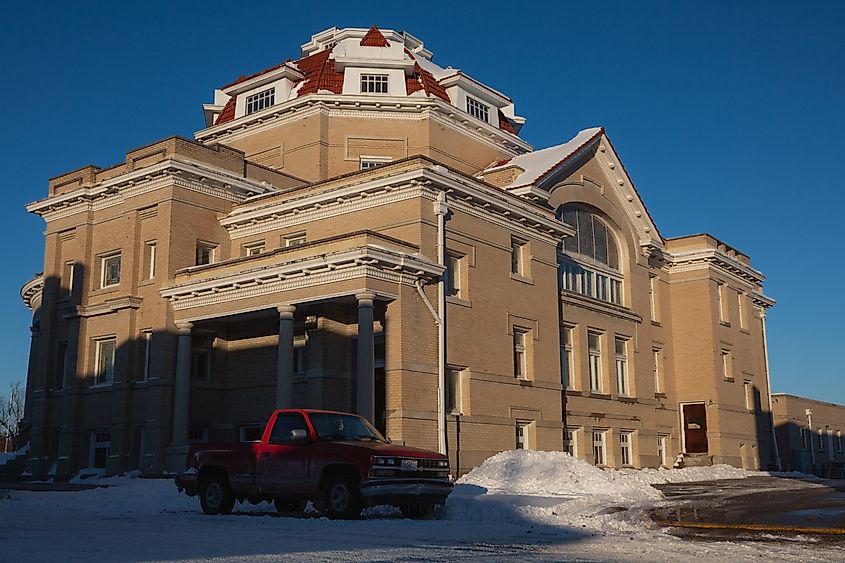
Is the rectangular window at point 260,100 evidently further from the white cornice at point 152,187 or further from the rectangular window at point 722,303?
the rectangular window at point 722,303

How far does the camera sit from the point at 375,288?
2517 centimetres

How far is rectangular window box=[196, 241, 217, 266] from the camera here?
31.5 metres

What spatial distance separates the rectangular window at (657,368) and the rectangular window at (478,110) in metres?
12.9

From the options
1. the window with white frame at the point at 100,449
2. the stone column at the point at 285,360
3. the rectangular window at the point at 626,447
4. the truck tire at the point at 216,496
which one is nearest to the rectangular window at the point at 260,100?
the window with white frame at the point at 100,449

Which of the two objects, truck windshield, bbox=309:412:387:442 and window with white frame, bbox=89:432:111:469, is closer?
truck windshield, bbox=309:412:387:442

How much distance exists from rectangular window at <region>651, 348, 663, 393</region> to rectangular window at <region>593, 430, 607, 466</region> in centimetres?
586

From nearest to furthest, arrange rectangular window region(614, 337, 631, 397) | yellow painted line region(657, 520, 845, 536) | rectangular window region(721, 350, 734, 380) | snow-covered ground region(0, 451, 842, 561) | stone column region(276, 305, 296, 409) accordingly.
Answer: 1. snow-covered ground region(0, 451, 842, 561)
2. yellow painted line region(657, 520, 845, 536)
3. stone column region(276, 305, 296, 409)
4. rectangular window region(614, 337, 631, 397)
5. rectangular window region(721, 350, 734, 380)

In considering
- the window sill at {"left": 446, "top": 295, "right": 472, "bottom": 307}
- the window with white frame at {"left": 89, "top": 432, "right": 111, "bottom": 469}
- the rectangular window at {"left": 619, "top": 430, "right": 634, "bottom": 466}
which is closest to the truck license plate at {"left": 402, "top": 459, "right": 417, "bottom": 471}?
the window sill at {"left": 446, "top": 295, "right": 472, "bottom": 307}

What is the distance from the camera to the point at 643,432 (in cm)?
3828

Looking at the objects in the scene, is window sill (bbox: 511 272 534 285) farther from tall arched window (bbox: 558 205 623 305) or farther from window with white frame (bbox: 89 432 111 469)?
window with white frame (bbox: 89 432 111 469)

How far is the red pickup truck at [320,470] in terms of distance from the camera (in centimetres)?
1491

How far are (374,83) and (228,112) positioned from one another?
7.23m

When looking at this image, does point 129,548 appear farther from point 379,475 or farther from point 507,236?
point 507,236

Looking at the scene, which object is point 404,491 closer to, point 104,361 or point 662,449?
point 104,361
